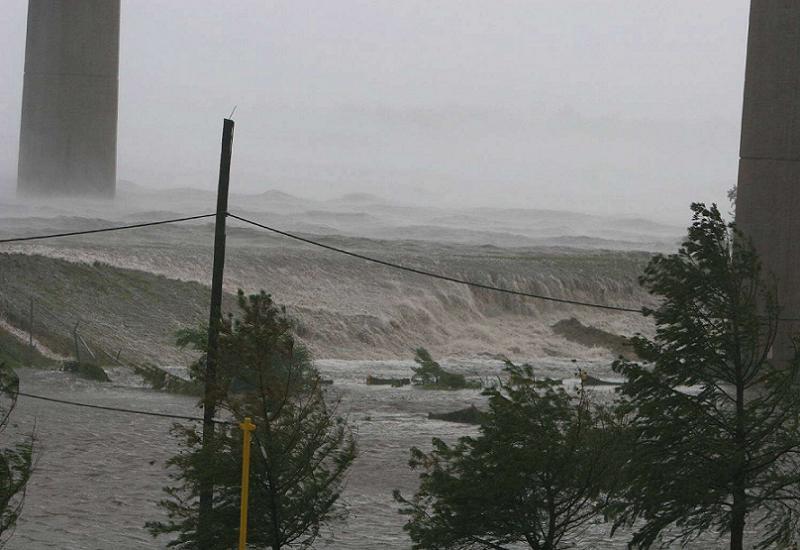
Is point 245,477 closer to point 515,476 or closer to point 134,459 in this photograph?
point 515,476

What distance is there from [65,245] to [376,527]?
32113 millimetres

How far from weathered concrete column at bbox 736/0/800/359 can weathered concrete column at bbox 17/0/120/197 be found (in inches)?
1276

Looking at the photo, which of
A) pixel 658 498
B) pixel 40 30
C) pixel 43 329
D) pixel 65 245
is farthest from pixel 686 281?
pixel 40 30

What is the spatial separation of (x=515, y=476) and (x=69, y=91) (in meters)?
48.1

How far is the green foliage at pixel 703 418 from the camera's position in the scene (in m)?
15.2

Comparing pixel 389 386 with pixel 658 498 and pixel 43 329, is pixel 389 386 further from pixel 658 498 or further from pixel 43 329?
pixel 658 498

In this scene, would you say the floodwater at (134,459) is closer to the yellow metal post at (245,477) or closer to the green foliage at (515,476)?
the yellow metal post at (245,477)

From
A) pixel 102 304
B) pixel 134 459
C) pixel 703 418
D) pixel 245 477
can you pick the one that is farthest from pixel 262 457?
pixel 102 304

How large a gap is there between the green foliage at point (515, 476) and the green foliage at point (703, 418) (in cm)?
71

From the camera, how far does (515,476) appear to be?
47.0 feet

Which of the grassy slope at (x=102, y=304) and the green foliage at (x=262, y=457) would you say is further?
the grassy slope at (x=102, y=304)

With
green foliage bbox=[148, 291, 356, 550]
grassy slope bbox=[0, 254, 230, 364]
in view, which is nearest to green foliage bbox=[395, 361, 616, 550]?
green foliage bbox=[148, 291, 356, 550]

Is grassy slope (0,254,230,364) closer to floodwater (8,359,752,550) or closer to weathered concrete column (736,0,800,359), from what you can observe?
floodwater (8,359,752,550)

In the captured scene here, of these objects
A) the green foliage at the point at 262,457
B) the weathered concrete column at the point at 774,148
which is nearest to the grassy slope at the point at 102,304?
the weathered concrete column at the point at 774,148
